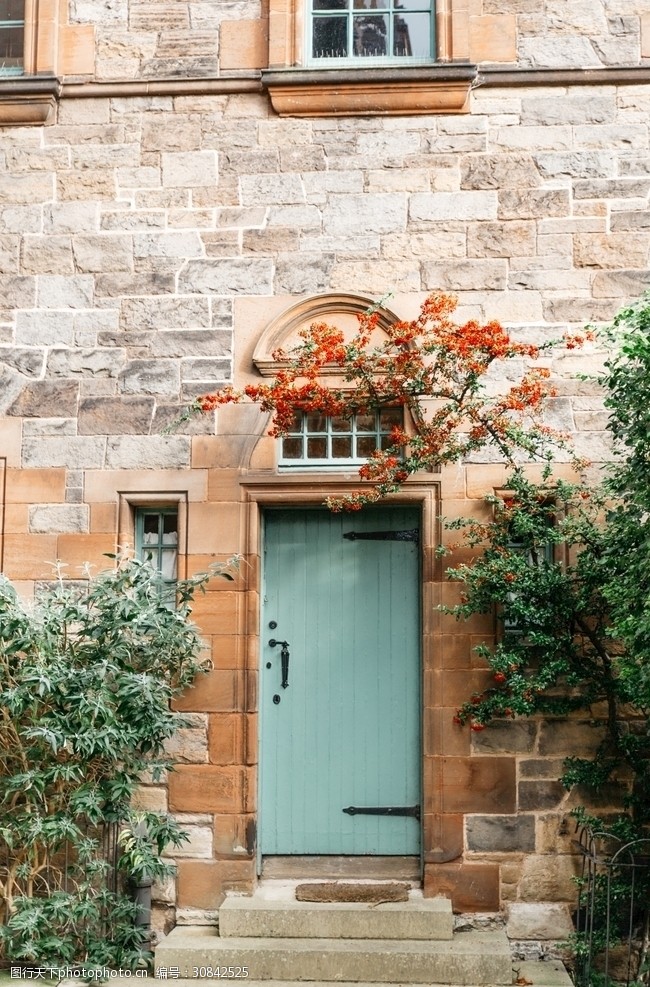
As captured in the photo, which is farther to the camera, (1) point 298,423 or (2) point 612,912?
(1) point 298,423

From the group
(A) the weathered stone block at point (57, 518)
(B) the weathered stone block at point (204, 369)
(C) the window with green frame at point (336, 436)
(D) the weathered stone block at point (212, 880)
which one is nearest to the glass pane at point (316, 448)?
(C) the window with green frame at point (336, 436)

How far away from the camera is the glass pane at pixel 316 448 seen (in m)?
7.14

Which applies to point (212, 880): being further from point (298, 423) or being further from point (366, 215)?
point (366, 215)

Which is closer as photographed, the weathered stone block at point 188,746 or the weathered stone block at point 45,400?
the weathered stone block at point 188,746

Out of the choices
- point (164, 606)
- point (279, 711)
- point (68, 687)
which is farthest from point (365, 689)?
point (68, 687)

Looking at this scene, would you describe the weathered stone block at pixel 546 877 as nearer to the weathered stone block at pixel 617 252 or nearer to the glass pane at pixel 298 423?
the glass pane at pixel 298 423

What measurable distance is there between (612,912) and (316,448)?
3.18 meters

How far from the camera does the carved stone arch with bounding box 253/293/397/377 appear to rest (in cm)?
706

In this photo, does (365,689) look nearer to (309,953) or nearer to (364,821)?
(364,821)

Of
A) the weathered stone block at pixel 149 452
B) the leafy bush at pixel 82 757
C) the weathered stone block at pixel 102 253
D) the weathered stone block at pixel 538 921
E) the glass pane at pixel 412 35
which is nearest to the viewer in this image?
the leafy bush at pixel 82 757

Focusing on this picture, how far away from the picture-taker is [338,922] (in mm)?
6316

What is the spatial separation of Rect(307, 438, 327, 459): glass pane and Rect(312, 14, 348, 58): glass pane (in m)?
2.55

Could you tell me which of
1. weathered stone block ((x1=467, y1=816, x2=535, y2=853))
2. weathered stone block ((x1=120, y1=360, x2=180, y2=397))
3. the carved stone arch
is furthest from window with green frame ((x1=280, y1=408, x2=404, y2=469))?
weathered stone block ((x1=467, y1=816, x2=535, y2=853))

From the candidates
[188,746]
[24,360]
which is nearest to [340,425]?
[24,360]
